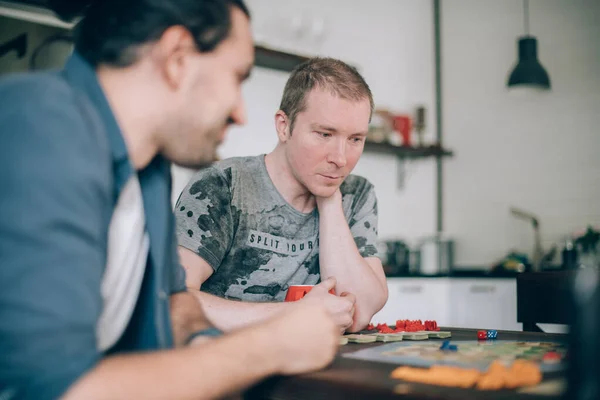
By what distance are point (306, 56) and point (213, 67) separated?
8.88 feet

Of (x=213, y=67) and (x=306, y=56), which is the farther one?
(x=306, y=56)

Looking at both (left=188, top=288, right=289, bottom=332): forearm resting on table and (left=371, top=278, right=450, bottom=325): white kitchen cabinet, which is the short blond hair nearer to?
(left=188, top=288, right=289, bottom=332): forearm resting on table

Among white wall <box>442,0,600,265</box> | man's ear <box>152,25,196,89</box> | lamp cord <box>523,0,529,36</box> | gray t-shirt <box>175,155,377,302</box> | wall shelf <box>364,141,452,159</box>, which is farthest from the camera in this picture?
lamp cord <box>523,0,529,36</box>

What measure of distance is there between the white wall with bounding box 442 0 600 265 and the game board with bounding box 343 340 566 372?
3.02 meters

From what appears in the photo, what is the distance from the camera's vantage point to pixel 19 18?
2.65m

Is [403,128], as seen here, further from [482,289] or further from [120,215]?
[120,215]

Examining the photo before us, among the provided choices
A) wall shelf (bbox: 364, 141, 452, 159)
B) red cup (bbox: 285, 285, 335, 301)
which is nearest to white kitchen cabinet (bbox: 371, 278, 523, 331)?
wall shelf (bbox: 364, 141, 452, 159)

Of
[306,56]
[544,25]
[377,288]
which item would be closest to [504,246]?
[544,25]

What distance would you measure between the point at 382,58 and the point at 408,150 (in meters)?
0.75

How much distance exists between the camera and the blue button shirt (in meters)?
0.63

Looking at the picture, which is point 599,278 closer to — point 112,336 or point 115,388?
point 115,388

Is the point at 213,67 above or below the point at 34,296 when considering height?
above

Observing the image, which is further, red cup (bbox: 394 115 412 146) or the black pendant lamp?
red cup (bbox: 394 115 412 146)

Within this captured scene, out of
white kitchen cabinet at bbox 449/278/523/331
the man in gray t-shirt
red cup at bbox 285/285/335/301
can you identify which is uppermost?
the man in gray t-shirt
